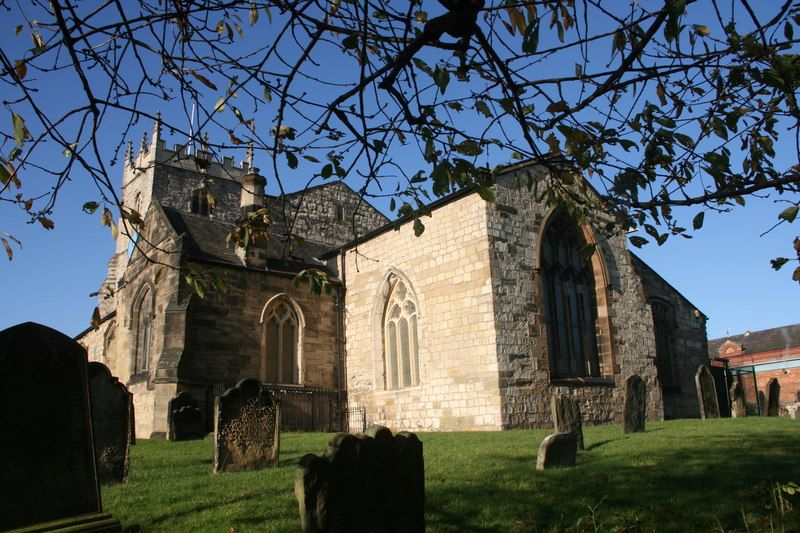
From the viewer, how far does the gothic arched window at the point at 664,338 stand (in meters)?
20.7

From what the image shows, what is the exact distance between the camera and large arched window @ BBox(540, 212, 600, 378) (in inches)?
651

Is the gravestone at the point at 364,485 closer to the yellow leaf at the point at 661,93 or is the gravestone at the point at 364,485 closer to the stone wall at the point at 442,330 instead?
the yellow leaf at the point at 661,93

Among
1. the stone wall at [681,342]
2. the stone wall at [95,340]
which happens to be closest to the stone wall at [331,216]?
the stone wall at [95,340]

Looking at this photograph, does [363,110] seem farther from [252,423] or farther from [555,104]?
[252,423]

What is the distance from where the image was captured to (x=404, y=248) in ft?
57.4

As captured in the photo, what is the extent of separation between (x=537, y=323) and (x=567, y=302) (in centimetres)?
226

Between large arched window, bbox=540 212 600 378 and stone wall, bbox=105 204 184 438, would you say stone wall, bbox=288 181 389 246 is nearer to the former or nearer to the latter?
stone wall, bbox=105 204 184 438

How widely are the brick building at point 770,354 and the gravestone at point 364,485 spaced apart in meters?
45.4

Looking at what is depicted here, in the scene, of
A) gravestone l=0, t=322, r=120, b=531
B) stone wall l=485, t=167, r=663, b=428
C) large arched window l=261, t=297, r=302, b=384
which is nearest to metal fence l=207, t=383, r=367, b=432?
large arched window l=261, t=297, r=302, b=384

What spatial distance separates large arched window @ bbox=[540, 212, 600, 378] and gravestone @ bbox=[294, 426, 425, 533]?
11.7m

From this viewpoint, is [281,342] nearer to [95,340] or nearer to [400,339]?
[400,339]

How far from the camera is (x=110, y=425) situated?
8.57 meters

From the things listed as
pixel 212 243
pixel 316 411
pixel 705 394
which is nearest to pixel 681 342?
pixel 705 394

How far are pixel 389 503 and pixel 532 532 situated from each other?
4.89ft
